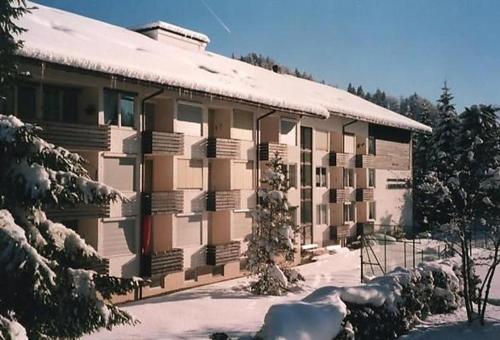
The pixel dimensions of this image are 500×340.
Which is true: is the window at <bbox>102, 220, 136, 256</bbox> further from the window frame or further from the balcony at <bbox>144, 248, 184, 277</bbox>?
the window frame

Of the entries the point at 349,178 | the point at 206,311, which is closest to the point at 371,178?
the point at 349,178

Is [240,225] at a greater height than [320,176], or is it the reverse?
[320,176]

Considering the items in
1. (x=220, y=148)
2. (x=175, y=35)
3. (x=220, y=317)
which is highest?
(x=175, y=35)

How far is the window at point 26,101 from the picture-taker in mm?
16922

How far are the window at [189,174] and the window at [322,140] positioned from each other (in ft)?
36.7

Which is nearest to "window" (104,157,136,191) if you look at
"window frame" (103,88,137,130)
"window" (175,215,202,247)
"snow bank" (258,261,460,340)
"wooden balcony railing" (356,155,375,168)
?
"window frame" (103,88,137,130)

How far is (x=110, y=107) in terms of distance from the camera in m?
19.0

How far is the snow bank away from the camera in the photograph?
34.6 feet

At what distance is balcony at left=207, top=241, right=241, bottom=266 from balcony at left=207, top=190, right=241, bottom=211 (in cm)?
154

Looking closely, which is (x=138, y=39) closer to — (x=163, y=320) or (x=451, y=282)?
(x=163, y=320)

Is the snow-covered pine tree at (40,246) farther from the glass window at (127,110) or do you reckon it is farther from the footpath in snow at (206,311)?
the glass window at (127,110)

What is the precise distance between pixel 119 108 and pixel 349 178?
20162mm

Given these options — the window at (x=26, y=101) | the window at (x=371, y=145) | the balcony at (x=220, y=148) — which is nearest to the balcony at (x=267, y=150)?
the balcony at (x=220, y=148)

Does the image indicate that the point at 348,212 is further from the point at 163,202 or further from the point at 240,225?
the point at 163,202
